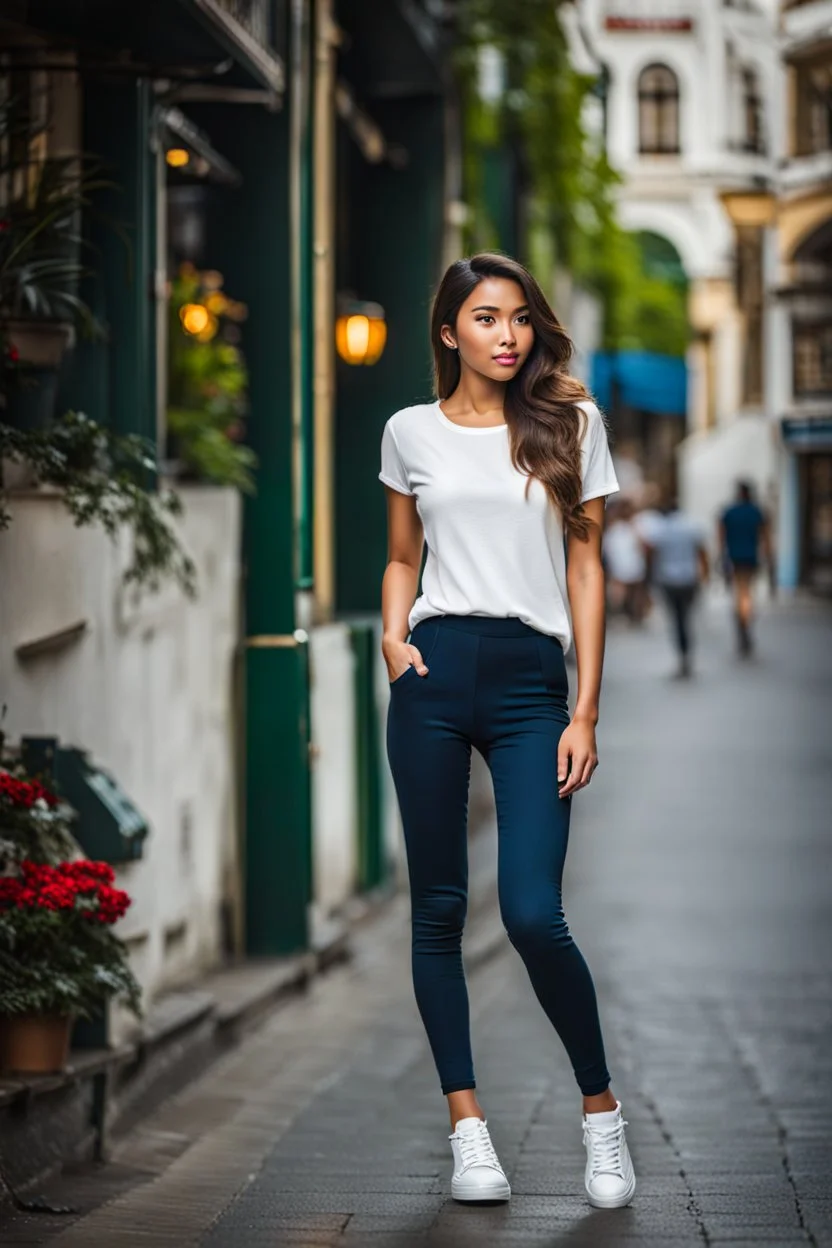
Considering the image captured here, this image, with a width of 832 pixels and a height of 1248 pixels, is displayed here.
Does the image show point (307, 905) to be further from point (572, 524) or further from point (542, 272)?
point (542, 272)

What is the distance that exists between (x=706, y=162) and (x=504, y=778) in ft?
106

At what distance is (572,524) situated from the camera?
188 inches

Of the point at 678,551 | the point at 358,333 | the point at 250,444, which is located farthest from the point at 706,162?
the point at 250,444

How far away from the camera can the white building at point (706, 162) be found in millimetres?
26500

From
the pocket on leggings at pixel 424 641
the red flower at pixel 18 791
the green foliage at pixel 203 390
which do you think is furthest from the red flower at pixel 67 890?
the green foliage at pixel 203 390

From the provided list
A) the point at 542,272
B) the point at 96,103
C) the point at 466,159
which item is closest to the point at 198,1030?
the point at 96,103

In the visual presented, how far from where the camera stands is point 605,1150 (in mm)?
4777

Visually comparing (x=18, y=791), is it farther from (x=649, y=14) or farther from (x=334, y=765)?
(x=649, y=14)

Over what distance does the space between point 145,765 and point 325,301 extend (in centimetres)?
390

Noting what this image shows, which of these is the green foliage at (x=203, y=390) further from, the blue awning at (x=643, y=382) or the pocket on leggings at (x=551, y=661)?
the blue awning at (x=643, y=382)

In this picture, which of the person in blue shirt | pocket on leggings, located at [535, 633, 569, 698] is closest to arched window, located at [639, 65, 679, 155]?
the person in blue shirt

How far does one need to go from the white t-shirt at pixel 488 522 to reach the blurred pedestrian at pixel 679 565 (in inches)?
731

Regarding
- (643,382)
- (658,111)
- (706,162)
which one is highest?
(706,162)

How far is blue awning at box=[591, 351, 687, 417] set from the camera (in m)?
35.0
